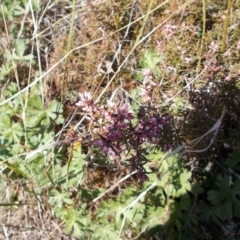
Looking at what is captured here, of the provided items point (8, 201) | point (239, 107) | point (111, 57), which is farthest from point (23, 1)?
point (239, 107)

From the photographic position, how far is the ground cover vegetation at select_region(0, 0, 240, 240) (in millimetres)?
2320

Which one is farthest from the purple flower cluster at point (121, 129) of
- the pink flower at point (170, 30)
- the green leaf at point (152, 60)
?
the pink flower at point (170, 30)

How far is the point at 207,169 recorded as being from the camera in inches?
101

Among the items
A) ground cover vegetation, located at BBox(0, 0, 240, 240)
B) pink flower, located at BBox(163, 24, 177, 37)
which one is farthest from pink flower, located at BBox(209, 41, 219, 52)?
pink flower, located at BBox(163, 24, 177, 37)

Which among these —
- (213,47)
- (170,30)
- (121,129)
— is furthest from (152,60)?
(121,129)

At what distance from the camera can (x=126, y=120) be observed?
2293 mm

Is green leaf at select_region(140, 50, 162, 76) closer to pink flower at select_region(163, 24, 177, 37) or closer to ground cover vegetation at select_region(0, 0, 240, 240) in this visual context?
ground cover vegetation at select_region(0, 0, 240, 240)

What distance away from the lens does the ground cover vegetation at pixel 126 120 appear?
2320 millimetres

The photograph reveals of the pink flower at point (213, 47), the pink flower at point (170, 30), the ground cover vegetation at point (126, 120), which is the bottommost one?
the ground cover vegetation at point (126, 120)

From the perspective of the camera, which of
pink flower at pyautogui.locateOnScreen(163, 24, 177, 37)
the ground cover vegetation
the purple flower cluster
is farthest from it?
pink flower at pyautogui.locateOnScreen(163, 24, 177, 37)

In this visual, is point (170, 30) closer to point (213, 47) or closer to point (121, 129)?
point (213, 47)

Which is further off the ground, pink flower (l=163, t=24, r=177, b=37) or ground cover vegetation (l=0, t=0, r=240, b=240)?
pink flower (l=163, t=24, r=177, b=37)

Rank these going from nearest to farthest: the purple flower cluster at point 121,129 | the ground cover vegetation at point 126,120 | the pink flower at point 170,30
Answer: the purple flower cluster at point 121,129
the ground cover vegetation at point 126,120
the pink flower at point 170,30

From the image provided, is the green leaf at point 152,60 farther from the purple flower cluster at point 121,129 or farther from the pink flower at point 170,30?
the purple flower cluster at point 121,129
